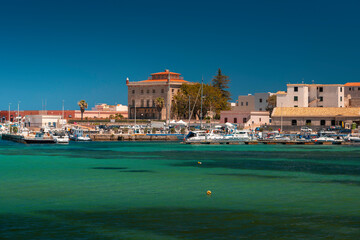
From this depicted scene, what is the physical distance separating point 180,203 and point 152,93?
132650 millimetres

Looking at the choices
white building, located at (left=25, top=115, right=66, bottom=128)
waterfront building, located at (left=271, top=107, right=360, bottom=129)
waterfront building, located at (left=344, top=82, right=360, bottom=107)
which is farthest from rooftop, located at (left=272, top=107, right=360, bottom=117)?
white building, located at (left=25, top=115, right=66, bottom=128)

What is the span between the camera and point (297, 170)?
44.4 metres

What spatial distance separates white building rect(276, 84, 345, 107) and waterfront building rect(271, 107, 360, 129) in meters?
9.87

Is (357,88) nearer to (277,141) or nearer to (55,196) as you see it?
(277,141)

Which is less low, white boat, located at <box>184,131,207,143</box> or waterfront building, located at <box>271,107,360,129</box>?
waterfront building, located at <box>271,107,360,129</box>

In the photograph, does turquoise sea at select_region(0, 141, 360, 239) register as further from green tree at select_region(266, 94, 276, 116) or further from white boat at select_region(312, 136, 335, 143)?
green tree at select_region(266, 94, 276, 116)

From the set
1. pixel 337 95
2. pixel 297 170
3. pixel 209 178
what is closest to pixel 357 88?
pixel 337 95

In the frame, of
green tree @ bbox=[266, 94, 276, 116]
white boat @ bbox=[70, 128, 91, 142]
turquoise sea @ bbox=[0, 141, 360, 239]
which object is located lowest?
turquoise sea @ bbox=[0, 141, 360, 239]

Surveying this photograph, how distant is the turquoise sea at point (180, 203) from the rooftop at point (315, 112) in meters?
68.9

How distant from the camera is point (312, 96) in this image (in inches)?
4958

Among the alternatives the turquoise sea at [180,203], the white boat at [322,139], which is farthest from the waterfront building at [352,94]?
the turquoise sea at [180,203]

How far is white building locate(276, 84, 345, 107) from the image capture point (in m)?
124

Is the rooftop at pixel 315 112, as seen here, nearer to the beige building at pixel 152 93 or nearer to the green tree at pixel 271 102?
the green tree at pixel 271 102

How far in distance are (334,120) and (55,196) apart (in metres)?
90.2
